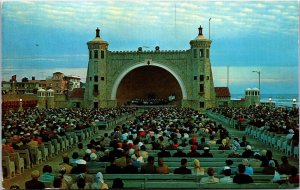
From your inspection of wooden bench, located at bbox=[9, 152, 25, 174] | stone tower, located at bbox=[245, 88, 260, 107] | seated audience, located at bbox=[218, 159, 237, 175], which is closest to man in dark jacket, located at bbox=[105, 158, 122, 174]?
seated audience, located at bbox=[218, 159, 237, 175]

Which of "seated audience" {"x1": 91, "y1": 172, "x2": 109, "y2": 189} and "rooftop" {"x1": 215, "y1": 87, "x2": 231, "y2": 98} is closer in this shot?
"seated audience" {"x1": 91, "y1": 172, "x2": 109, "y2": 189}

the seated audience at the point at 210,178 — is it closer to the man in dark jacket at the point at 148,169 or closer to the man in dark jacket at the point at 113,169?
the man in dark jacket at the point at 148,169

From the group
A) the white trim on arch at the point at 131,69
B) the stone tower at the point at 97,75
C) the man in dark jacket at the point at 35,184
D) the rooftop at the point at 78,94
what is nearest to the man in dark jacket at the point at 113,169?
the man in dark jacket at the point at 35,184

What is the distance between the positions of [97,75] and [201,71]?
50.9 feet

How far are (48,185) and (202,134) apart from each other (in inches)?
472

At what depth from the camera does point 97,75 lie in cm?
6456

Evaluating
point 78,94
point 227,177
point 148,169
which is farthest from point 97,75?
point 227,177

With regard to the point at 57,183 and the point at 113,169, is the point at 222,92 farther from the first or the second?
the point at 57,183

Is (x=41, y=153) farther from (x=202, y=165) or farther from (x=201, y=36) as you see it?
(x=201, y=36)

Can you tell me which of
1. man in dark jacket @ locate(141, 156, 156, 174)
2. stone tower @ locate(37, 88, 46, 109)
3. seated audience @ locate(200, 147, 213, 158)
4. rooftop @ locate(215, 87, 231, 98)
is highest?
rooftop @ locate(215, 87, 231, 98)

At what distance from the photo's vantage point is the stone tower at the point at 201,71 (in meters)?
63.2

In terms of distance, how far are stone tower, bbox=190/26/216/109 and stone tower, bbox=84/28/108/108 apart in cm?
1330

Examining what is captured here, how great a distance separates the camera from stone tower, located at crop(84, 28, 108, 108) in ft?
210

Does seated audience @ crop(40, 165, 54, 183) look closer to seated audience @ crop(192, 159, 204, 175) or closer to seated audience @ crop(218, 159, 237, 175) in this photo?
seated audience @ crop(192, 159, 204, 175)
